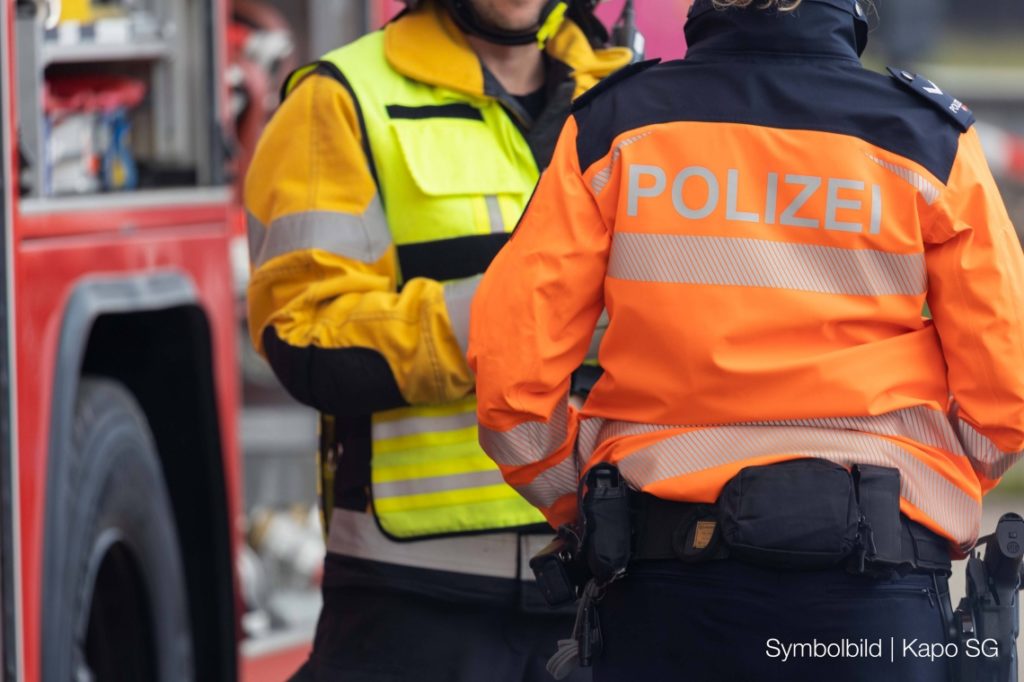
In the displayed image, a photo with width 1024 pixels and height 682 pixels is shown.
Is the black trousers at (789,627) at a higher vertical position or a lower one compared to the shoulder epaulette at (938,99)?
lower

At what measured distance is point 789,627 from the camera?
218 centimetres

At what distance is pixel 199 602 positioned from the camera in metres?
4.13

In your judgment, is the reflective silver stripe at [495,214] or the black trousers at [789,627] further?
the reflective silver stripe at [495,214]

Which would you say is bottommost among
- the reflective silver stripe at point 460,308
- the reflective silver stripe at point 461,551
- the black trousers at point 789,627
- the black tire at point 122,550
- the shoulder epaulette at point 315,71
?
the black tire at point 122,550

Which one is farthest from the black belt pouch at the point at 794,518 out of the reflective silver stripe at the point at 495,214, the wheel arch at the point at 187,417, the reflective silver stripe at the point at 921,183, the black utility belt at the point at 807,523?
the wheel arch at the point at 187,417

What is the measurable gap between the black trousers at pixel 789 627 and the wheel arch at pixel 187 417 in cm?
179

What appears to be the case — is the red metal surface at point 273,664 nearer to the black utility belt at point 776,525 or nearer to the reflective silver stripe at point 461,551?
the reflective silver stripe at point 461,551

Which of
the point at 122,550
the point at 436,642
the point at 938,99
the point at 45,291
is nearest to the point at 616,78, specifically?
the point at 938,99

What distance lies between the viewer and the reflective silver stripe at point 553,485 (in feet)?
7.97

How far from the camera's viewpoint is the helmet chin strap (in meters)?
2.88

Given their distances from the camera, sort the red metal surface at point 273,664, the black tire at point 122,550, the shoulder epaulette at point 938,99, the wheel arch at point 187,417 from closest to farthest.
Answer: the shoulder epaulette at point 938,99 < the black tire at point 122,550 < the wheel arch at point 187,417 < the red metal surface at point 273,664

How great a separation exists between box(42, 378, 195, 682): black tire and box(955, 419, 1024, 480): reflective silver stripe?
1.75m

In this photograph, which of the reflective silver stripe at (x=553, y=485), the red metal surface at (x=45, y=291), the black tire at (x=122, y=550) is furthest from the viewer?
the black tire at (x=122, y=550)

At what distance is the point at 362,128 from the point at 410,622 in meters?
0.72
